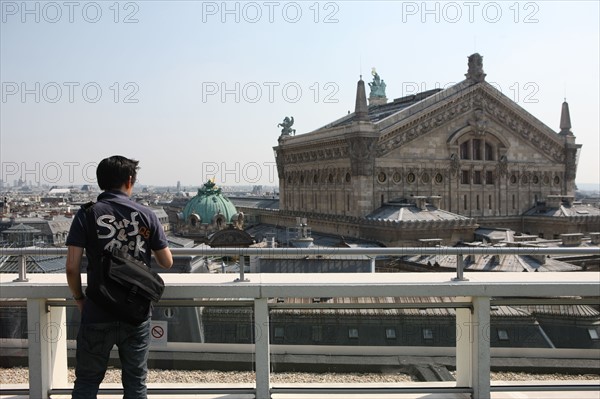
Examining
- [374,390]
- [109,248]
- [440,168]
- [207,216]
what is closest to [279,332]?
[374,390]

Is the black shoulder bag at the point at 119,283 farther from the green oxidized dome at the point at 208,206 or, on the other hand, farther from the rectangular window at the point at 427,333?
the green oxidized dome at the point at 208,206

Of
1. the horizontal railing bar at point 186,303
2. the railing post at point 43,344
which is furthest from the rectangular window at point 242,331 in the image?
the railing post at point 43,344

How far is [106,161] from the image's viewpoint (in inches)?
222

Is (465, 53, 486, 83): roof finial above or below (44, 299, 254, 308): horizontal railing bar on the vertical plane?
above

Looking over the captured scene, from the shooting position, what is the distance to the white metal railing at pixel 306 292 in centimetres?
626

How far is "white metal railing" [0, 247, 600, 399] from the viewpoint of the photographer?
6.26 metres

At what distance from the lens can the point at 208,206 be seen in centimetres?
6169

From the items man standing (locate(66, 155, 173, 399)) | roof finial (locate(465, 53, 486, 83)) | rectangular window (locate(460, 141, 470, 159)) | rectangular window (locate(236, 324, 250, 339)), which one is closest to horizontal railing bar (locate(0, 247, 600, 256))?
rectangular window (locate(236, 324, 250, 339))

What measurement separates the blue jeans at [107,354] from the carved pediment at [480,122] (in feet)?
126

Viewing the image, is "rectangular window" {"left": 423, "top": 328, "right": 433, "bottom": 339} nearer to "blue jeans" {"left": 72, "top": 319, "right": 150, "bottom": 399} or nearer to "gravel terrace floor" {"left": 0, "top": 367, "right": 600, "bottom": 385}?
"gravel terrace floor" {"left": 0, "top": 367, "right": 600, "bottom": 385}

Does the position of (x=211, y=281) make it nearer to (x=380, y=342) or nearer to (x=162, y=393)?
(x=162, y=393)

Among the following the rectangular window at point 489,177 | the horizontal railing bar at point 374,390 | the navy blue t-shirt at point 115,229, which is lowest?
the horizontal railing bar at point 374,390

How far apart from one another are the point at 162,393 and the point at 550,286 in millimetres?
3899

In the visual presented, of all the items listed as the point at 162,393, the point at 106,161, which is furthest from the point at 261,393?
the point at 106,161
